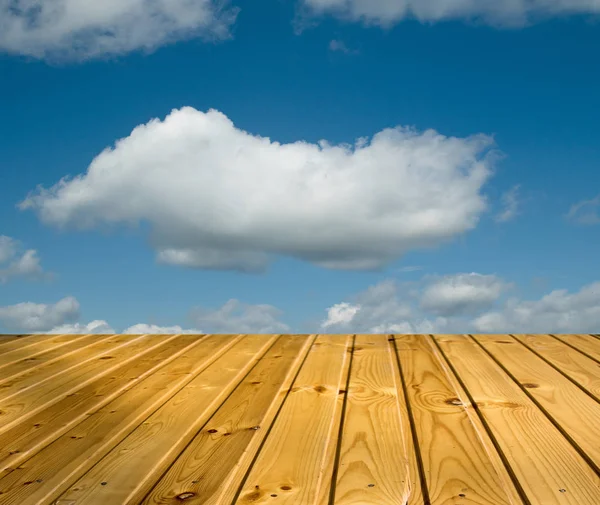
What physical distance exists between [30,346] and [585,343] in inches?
119

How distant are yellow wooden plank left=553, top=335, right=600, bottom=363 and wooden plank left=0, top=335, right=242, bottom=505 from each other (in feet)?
5.99

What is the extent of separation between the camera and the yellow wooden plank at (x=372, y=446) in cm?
138

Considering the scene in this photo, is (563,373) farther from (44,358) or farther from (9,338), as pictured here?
(9,338)

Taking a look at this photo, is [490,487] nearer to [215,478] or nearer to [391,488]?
[391,488]

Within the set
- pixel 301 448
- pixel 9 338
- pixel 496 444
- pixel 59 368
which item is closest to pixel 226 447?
pixel 301 448

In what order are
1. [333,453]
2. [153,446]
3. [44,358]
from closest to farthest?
[333,453] → [153,446] → [44,358]

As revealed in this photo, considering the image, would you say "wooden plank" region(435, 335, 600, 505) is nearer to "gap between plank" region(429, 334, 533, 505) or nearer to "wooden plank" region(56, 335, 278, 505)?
"gap between plank" region(429, 334, 533, 505)

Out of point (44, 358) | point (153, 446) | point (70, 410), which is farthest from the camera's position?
point (44, 358)

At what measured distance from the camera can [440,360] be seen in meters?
2.73

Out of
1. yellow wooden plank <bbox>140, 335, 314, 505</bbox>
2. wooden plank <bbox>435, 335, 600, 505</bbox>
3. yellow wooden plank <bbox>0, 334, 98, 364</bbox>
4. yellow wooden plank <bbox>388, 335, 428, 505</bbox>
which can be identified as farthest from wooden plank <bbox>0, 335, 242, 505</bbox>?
wooden plank <bbox>435, 335, 600, 505</bbox>

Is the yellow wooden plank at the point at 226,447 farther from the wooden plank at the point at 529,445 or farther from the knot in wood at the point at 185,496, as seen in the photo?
the wooden plank at the point at 529,445

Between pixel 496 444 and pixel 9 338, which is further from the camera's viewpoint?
pixel 9 338

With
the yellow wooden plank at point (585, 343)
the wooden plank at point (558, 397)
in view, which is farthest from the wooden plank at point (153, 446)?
the yellow wooden plank at point (585, 343)

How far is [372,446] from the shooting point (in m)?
1.64
